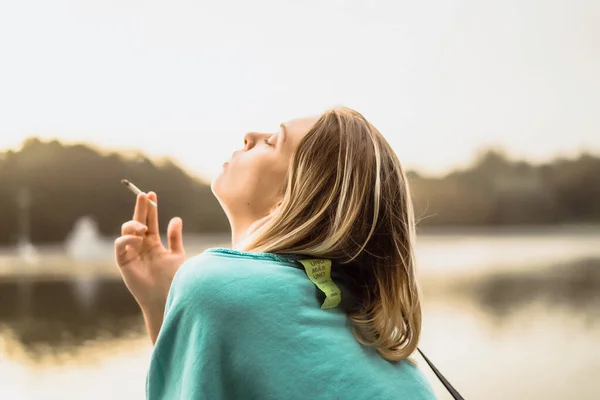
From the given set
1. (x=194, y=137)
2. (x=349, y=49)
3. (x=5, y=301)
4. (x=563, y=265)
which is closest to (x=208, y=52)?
(x=194, y=137)

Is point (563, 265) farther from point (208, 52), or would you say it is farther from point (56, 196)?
point (56, 196)

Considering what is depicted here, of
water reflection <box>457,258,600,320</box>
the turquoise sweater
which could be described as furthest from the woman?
water reflection <box>457,258,600,320</box>

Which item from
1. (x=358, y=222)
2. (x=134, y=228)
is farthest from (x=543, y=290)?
(x=134, y=228)

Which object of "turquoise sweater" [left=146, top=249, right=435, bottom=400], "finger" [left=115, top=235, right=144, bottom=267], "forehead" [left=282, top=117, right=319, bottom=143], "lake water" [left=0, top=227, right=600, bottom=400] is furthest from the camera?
"lake water" [left=0, top=227, right=600, bottom=400]

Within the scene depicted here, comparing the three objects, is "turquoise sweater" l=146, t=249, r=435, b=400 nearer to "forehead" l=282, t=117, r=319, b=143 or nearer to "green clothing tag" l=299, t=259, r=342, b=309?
"green clothing tag" l=299, t=259, r=342, b=309

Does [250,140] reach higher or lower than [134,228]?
higher

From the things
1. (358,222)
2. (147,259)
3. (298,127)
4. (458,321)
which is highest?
(298,127)

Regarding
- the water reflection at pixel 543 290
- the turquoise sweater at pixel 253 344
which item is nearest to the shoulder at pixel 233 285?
the turquoise sweater at pixel 253 344

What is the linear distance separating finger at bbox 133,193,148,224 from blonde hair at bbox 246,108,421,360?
28 cm

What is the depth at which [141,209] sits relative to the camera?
1.05 metres

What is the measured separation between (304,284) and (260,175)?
219mm

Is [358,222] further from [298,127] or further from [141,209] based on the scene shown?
[141,209]

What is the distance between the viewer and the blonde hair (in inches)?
30.5

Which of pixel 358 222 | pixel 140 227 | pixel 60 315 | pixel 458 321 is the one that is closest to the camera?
pixel 358 222
